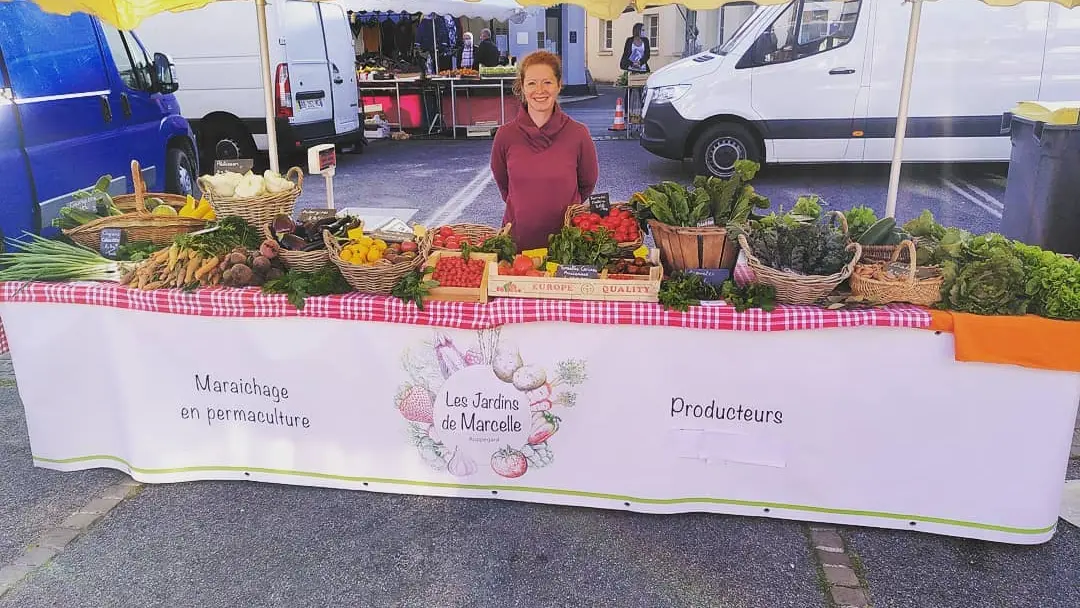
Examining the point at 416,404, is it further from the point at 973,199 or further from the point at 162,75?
the point at 973,199

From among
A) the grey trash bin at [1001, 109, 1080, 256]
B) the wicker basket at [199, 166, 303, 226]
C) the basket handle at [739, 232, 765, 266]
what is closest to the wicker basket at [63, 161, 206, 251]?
the wicker basket at [199, 166, 303, 226]

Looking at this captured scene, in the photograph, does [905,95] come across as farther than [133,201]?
No

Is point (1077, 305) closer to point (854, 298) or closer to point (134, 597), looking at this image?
point (854, 298)

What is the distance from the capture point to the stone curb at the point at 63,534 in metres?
2.97

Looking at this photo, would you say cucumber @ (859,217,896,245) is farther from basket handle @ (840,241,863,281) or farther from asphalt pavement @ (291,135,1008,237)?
asphalt pavement @ (291,135,1008,237)

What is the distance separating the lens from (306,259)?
3285mm

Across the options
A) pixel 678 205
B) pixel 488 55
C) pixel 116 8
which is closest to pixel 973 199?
pixel 678 205

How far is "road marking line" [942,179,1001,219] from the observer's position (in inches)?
320

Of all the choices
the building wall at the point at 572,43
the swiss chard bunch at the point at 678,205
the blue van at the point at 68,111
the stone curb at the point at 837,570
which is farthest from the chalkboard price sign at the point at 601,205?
the building wall at the point at 572,43

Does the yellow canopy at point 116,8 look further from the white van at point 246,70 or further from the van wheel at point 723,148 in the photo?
the van wheel at point 723,148

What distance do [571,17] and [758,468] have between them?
21486 millimetres

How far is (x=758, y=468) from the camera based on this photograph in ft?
10.3

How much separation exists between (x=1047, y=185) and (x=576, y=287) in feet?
14.4

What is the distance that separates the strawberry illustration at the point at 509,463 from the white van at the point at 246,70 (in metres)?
7.84
